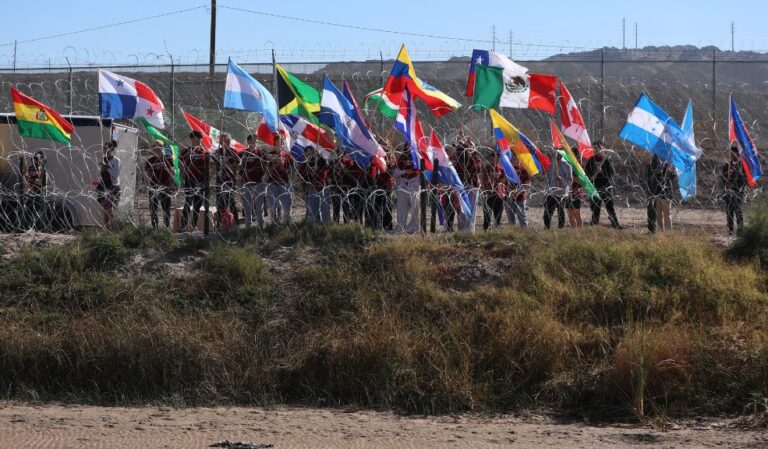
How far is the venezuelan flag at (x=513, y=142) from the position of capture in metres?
13.8

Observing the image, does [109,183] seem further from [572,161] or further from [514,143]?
[572,161]

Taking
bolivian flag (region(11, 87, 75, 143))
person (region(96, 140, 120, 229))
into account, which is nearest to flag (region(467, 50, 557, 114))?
person (region(96, 140, 120, 229))

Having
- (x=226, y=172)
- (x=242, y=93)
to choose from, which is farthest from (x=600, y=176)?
(x=226, y=172)

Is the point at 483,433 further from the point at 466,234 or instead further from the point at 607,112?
the point at 607,112

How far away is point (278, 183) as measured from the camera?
13938mm

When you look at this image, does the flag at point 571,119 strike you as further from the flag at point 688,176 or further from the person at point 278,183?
the person at point 278,183

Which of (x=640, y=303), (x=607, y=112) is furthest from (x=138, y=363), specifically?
(x=607, y=112)

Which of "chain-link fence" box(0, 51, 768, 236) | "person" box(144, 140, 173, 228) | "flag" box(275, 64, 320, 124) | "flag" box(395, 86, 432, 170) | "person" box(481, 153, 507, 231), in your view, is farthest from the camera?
"chain-link fence" box(0, 51, 768, 236)

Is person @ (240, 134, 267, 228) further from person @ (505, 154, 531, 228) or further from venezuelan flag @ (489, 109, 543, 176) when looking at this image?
person @ (505, 154, 531, 228)

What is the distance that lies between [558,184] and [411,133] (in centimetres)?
276

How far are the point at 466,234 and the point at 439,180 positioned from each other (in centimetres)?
103

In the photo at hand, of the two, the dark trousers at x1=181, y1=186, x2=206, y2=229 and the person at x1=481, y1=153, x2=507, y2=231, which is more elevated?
Result: the person at x1=481, y1=153, x2=507, y2=231

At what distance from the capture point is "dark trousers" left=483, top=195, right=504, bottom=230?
1462 centimetres

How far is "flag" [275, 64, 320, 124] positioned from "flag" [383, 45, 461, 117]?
37.9 inches
